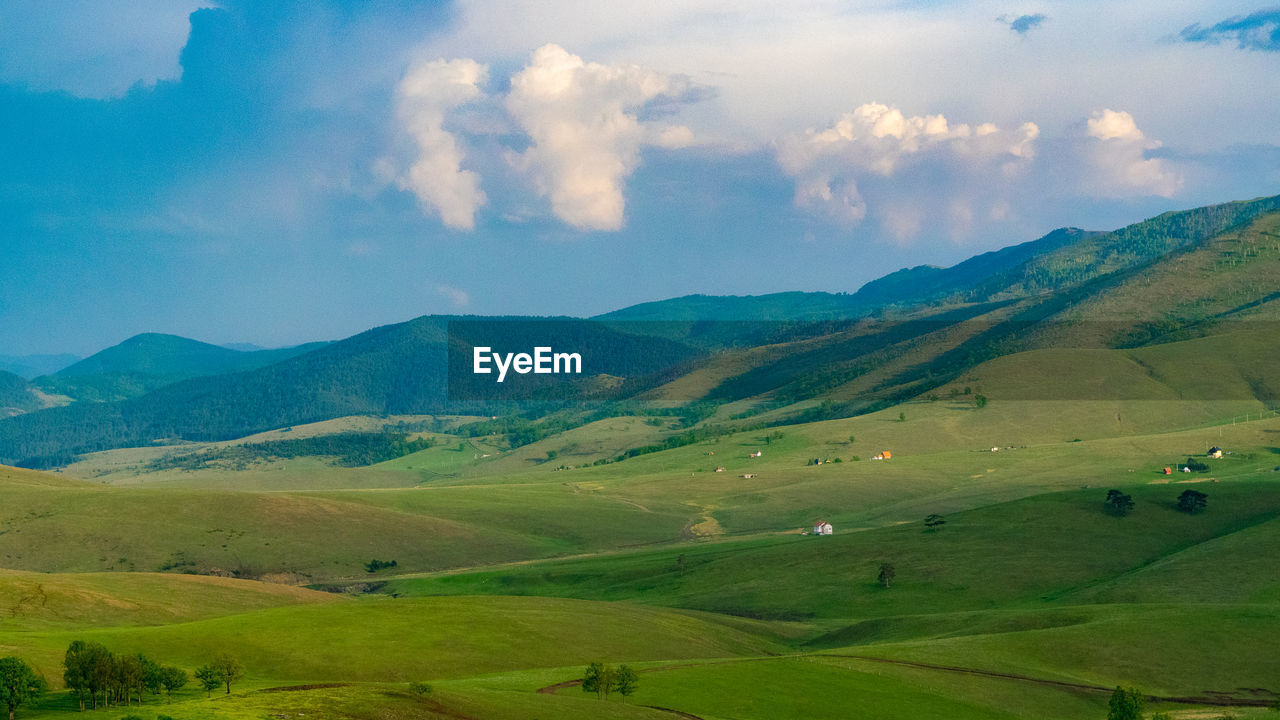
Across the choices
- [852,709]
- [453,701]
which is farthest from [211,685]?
[852,709]

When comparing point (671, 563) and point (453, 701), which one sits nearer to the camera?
point (453, 701)

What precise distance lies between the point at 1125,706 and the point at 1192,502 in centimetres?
13017

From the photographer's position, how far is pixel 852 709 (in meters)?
85.8

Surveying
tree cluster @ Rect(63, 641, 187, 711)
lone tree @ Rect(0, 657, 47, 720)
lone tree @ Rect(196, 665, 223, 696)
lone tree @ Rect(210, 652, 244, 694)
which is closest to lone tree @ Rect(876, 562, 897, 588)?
lone tree @ Rect(210, 652, 244, 694)

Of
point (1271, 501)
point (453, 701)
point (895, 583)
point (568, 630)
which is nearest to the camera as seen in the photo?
point (453, 701)

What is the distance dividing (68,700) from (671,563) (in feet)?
428

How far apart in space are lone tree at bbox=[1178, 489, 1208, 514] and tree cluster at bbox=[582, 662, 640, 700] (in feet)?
482

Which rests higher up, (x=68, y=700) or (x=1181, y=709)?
(x=68, y=700)

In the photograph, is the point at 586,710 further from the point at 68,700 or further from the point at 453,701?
the point at 68,700

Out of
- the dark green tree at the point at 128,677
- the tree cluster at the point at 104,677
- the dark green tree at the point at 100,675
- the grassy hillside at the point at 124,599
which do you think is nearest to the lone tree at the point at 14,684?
the tree cluster at the point at 104,677

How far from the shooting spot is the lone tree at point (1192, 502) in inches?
7598

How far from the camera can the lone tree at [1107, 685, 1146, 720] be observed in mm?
78938

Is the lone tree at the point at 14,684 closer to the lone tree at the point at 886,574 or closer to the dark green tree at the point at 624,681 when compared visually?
the dark green tree at the point at 624,681

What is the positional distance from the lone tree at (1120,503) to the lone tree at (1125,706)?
403 ft
